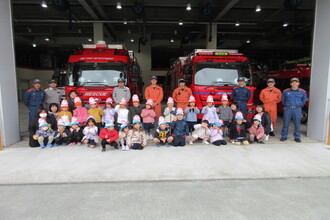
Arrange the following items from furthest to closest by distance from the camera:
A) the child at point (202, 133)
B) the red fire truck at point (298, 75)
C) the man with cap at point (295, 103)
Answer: the red fire truck at point (298, 75)
the man with cap at point (295, 103)
the child at point (202, 133)

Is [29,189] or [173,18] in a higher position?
[173,18]

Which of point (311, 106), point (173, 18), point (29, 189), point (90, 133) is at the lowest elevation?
point (29, 189)

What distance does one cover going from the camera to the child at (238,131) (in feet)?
20.7

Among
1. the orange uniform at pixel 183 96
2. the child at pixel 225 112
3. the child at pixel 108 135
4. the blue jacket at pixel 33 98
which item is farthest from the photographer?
→ the orange uniform at pixel 183 96

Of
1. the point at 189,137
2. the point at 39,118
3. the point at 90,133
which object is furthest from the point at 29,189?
the point at 189,137

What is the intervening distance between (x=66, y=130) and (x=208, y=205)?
447 cm

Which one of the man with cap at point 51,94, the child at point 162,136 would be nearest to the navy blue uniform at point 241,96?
the child at point 162,136

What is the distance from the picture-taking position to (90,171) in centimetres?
454

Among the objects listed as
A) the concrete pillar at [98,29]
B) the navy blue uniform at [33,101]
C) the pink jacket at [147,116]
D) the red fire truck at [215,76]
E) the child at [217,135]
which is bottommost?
the child at [217,135]

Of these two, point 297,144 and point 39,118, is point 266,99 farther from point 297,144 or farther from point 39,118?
point 39,118

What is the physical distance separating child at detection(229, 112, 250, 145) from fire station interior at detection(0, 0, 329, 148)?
2.30 metres

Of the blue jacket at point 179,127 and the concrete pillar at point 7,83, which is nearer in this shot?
the blue jacket at point 179,127

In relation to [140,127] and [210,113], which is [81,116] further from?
[210,113]

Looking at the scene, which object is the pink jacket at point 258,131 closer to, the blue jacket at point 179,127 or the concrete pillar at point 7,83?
the blue jacket at point 179,127
